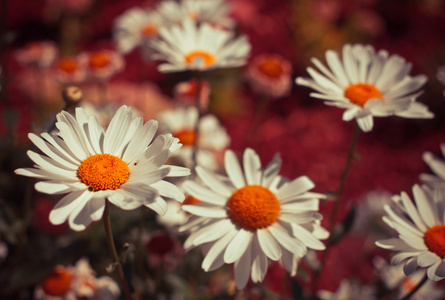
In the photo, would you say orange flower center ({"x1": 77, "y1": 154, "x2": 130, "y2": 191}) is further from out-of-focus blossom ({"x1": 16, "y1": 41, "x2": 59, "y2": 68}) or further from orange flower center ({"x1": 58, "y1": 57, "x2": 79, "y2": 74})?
out-of-focus blossom ({"x1": 16, "y1": 41, "x2": 59, "y2": 68})

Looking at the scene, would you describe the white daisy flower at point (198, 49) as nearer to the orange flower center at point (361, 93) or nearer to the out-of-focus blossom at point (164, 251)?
the orange flower center at point (361, 93)

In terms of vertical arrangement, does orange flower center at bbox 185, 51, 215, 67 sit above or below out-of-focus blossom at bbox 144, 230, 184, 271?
above

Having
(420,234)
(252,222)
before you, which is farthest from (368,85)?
(252,222)

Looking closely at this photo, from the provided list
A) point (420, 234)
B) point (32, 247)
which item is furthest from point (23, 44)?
point (420, 234)

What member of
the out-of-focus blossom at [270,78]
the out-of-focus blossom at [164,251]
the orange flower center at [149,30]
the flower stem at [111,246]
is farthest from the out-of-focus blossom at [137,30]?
the flower stem at [111,246]

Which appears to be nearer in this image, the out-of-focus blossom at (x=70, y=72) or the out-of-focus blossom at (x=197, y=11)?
the out-of-focus blossom at (x=197, y=11)

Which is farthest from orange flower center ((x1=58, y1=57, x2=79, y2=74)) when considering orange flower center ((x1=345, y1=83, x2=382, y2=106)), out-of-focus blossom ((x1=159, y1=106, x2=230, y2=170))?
orange flower center ((x1=345, y1=83, x2=382, y2=106))
